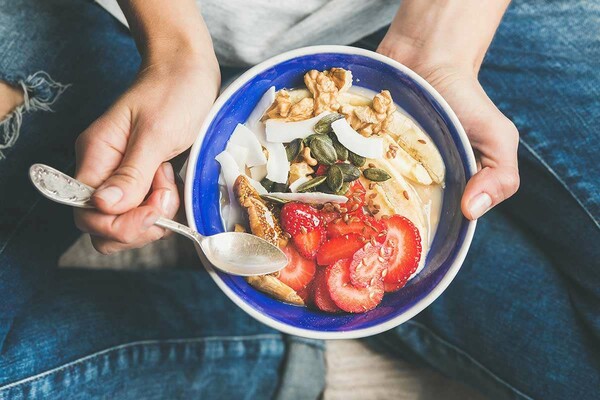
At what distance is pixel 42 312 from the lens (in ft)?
3.52

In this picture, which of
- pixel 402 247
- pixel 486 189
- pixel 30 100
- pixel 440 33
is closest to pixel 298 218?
pixel 402 247

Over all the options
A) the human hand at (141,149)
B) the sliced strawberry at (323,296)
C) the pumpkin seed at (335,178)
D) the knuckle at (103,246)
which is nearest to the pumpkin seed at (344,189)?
the pumpkin seed at (335,178)

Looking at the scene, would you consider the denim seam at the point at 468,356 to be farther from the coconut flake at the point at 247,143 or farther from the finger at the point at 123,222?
the finger at the point at 123,222

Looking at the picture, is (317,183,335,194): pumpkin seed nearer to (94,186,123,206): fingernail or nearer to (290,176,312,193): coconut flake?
(290,176,312,193): coconut flake

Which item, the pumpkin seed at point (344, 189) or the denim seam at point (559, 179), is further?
the denim seam at point (559, 179)

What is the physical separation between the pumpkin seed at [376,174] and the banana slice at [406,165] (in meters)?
0.03

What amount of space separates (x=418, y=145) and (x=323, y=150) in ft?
0.44

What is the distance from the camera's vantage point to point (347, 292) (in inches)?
31.6

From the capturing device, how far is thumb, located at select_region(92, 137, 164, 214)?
2.31ft

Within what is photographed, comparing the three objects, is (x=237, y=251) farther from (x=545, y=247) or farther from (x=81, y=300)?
(x=545, y=247)

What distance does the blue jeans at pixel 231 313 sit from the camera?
39.4 inches

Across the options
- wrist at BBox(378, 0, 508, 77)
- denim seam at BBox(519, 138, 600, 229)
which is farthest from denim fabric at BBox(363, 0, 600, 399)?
wrist at BBox(378, 0, 508, 77)

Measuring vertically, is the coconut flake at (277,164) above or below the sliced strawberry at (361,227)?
above

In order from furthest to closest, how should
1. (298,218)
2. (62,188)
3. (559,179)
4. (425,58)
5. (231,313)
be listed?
(231,313) < (559,179) < (425,58) < (298,218) < (62,188)
